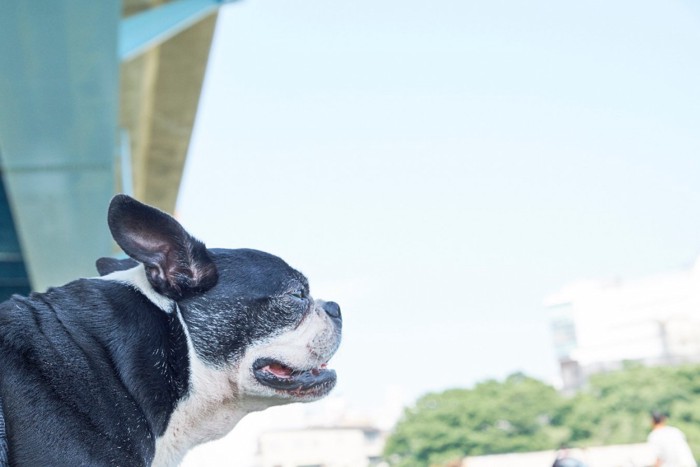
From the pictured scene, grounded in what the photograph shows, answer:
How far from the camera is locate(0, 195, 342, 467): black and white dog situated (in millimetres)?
2615

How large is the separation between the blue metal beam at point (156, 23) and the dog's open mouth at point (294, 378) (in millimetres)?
7845

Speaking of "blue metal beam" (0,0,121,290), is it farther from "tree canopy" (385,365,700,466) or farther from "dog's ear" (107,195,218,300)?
"tree canopy" (385,365,700,466)

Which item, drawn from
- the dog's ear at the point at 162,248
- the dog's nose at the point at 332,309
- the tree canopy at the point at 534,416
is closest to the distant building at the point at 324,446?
the tree canopy at the point at 534,416

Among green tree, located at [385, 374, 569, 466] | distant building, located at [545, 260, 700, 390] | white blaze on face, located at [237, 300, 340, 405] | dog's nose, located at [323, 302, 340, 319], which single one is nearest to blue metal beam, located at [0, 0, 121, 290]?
dog's nose, located at [323, 302, 340, 319]

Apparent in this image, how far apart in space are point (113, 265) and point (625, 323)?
13581cm

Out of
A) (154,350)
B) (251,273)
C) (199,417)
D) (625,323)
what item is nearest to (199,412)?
(199,417)

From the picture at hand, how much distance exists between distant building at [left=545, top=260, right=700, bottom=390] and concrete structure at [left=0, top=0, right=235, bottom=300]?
100133 mm

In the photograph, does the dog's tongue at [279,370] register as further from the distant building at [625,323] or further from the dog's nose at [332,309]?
the distant building at [625,323]

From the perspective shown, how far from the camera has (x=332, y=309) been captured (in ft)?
11.5

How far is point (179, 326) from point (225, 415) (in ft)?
1.11

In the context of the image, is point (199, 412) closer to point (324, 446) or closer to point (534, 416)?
point (534, 416)

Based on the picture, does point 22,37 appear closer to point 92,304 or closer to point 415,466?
point 92,304

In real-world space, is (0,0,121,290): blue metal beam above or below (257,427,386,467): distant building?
above

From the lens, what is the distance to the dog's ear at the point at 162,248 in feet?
9.61
